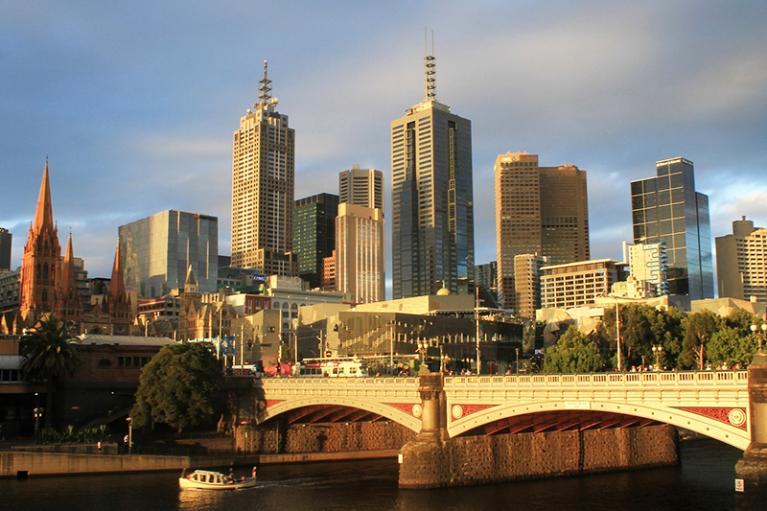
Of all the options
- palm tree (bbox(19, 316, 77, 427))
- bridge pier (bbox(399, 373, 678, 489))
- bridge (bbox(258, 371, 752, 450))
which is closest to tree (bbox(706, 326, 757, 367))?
bridge pier (bbox(399, 373, 678, 489))

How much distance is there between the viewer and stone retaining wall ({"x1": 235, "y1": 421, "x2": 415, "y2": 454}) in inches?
4336

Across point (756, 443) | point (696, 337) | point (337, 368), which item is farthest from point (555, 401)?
point (337, 368)

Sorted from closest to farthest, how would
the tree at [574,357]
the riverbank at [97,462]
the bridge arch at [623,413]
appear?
the bridge arch at [623,413], the riverbank at [97,462], the tree at [574,357]

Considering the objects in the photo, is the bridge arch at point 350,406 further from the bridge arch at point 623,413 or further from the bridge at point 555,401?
the bridge arch at point 623,413

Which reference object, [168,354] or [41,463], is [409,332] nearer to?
[168,354]

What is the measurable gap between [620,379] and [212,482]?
4172 cm

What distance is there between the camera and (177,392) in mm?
107500

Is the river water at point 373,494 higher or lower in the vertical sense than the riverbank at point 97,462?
lower

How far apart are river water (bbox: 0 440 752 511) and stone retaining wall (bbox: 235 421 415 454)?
581 inches

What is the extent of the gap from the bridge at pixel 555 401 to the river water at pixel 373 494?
6.00 m

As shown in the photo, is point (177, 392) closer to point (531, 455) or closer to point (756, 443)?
point (531, 455)

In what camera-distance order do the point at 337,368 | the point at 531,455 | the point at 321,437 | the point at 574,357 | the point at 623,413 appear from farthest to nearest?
the point at 337,368
the point at 574,357
the point at 321,437
the point at 531,455
the point at 623,413

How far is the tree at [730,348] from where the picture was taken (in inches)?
4262

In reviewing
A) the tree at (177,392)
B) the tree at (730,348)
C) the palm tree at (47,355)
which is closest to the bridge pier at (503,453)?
the tree at (730,348)
